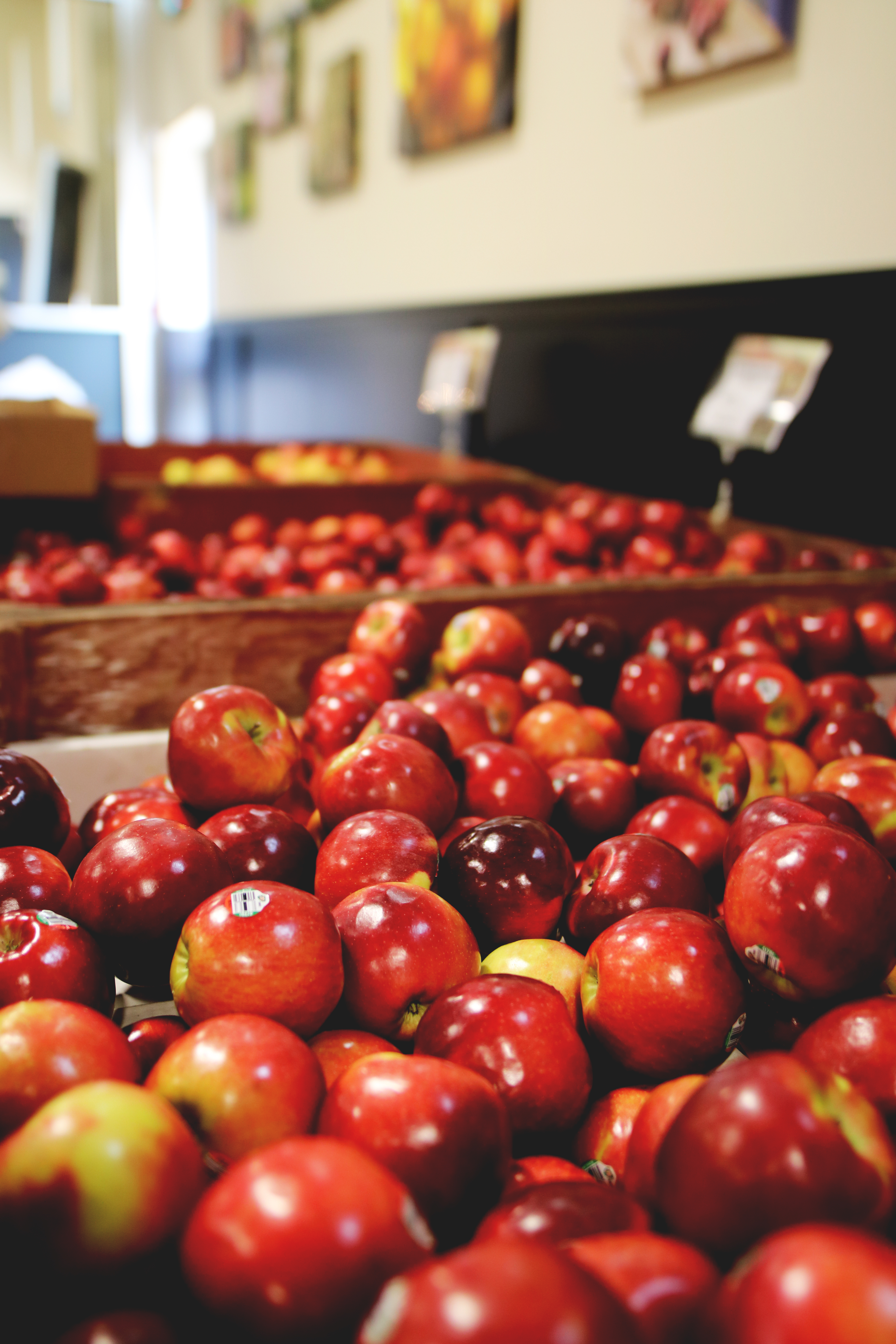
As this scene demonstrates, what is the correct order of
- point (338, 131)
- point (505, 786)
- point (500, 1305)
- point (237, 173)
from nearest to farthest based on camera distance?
point (500, 1305) < point (505, 786) < point (338, 131) < point (237, 173)

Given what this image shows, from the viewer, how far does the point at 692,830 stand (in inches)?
49.5

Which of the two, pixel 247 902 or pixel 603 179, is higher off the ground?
pixel 603 179

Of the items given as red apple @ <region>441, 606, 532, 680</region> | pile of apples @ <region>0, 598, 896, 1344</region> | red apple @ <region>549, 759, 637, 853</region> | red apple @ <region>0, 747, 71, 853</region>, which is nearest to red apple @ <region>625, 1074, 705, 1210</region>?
pile of apples @ <region>0, 598, 896, 1344</region>

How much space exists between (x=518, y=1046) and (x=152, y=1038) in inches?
12.6

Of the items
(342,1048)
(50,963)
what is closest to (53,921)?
(50,963)

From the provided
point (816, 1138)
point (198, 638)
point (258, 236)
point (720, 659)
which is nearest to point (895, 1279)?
point (816, 1138)

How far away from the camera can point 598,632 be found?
184 cm

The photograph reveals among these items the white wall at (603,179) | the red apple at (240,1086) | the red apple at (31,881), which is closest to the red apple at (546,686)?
the red apple at (31,881)

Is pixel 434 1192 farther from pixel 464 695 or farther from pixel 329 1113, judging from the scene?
pixel 464 695

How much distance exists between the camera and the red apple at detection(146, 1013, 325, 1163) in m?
0.73

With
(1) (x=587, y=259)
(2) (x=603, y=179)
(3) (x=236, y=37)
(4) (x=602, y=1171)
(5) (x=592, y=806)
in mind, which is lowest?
(4) (x=602, y=1171)

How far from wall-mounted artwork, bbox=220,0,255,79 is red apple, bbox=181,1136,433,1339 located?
265 inches

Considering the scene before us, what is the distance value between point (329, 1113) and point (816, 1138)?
0.34m

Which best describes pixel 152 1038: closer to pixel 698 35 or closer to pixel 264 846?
pixel 264 846
